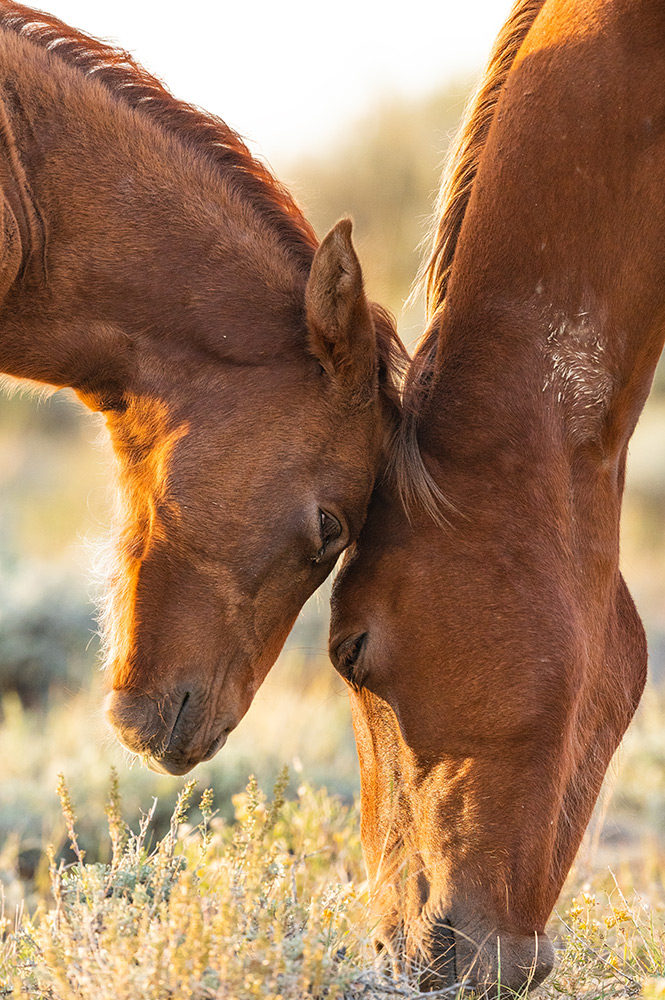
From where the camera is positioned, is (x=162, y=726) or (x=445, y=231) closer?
(x=162, y=726)

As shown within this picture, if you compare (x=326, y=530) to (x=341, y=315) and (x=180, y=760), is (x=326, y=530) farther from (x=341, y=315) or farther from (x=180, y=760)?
(x=180, y=760)

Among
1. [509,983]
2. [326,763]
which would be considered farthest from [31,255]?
[326,763]

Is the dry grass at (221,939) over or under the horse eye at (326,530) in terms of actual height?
under

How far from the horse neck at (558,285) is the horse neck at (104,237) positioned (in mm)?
507

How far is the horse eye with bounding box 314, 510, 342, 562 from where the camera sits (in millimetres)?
2762

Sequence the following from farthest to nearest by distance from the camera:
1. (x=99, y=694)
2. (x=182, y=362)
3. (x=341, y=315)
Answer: (x=99, y=694) → (x=182, y=362) → (x=341, y=315)

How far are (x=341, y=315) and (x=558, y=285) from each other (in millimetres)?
563

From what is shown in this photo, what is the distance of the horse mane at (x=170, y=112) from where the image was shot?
2.96 m

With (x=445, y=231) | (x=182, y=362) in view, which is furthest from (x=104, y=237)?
(x=445, y=231)

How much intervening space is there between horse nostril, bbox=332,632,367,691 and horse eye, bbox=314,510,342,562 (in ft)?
0.87

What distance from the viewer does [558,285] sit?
2.79 metres

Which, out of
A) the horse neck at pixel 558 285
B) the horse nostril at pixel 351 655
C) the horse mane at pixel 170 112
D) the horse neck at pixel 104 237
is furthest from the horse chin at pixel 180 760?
the horse mane at pixel 170 112

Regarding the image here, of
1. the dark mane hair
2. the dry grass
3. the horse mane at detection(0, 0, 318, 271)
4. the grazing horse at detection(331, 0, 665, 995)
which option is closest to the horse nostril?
the grazing horse at detection(331, 0, 665, 995)

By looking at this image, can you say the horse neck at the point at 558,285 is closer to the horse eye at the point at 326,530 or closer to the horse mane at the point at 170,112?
the horse eye at the point at 326,530
